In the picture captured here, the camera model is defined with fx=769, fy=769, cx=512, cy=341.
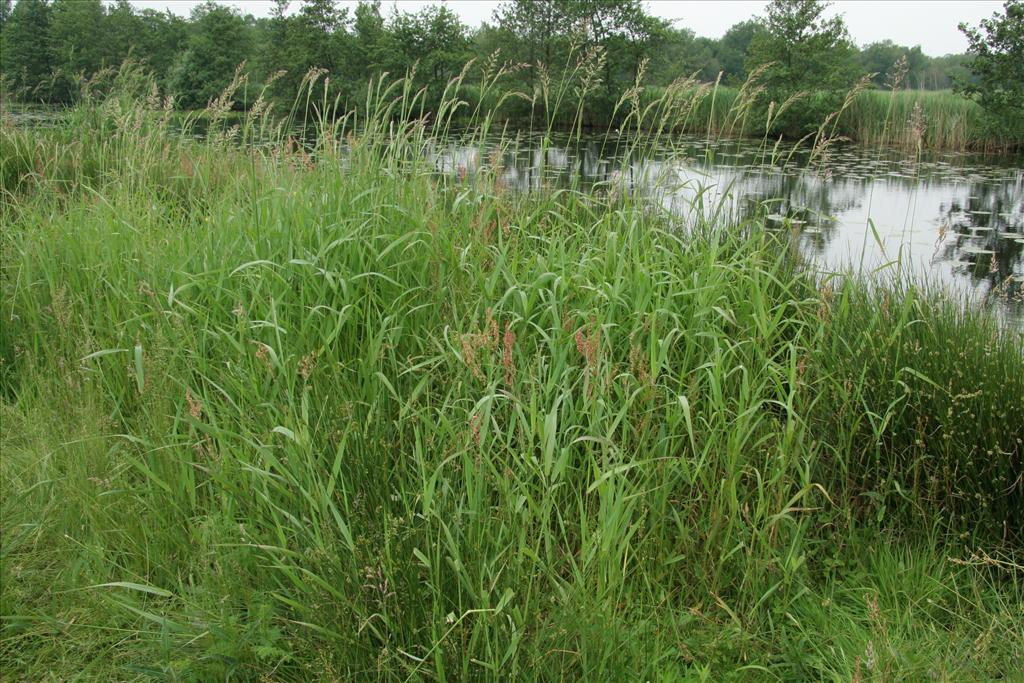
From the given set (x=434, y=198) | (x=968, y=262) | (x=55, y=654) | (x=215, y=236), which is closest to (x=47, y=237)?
(x=215, y=236)

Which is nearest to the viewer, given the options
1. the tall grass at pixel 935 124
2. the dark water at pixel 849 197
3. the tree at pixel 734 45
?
the dark water at pixel 849 197

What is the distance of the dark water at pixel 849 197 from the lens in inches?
149

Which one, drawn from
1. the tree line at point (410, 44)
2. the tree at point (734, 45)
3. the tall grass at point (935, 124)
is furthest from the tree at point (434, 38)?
the tree at point (734, 45)

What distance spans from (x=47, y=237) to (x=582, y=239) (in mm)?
2495

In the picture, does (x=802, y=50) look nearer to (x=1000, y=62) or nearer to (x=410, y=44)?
(x=1000, y=62)

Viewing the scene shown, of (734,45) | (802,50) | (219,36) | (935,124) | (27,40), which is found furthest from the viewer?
(734,45)

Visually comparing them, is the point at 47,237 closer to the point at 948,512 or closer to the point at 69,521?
the point at 69,521

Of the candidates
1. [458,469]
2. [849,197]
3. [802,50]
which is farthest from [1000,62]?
[458,469]

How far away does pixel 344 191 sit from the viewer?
10.6 ft

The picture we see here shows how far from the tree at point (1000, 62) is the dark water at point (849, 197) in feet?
7.59

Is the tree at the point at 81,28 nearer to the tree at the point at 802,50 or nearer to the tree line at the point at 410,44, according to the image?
the tree line at the point at 410,44

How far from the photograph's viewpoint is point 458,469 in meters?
1.78

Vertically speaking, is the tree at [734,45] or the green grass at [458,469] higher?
the tree at [734,45]

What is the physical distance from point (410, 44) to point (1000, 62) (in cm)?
2041
